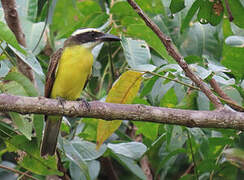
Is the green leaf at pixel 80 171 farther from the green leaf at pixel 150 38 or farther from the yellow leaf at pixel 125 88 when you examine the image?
the green leaf at pixel 150 38

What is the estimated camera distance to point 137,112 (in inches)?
75.4

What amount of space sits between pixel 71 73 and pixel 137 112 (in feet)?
4.09

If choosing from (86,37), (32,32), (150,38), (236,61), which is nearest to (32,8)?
(32,32)

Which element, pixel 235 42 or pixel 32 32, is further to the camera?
pixel 32 32

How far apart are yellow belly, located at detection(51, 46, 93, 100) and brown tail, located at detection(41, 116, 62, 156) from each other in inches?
8.4

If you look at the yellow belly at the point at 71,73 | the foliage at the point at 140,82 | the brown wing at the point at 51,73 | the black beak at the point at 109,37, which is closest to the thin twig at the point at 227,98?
the foliage at the point at 140,82

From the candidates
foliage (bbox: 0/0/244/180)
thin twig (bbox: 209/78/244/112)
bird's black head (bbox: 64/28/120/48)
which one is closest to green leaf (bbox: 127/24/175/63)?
foliage (bbox: 0/0/244/180)

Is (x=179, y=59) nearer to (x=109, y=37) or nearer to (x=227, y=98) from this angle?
(x=227, y=98)

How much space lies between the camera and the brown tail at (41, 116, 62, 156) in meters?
2.64

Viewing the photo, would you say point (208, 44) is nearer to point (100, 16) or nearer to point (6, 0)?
point (100, 16)

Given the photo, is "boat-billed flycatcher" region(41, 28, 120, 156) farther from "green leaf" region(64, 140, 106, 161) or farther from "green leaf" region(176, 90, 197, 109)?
"green leaf" region(176, 90, 197, 109)

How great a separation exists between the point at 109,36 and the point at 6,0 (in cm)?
87

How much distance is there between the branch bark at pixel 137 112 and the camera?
1.87 m

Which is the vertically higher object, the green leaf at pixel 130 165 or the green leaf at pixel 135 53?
the green leaf at pixel 135 53
